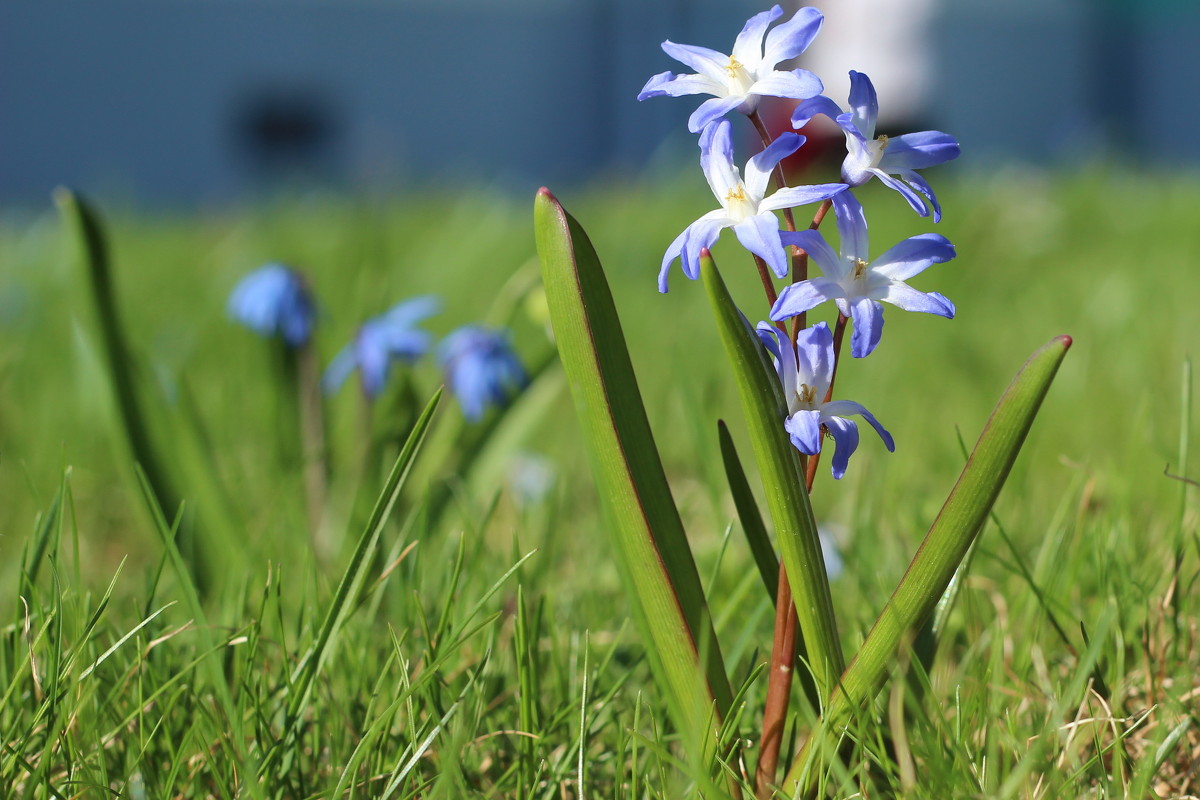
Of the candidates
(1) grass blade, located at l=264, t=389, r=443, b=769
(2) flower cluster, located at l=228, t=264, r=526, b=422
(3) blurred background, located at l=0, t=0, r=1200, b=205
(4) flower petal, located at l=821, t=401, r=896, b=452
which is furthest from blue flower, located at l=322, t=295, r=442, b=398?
(3) blurred background, located at l=0, t=0, r=1200, b=205

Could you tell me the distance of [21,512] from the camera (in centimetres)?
179

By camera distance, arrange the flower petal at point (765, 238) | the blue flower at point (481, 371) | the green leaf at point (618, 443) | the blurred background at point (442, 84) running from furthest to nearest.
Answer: the blurred background at point (442, 84) → the blue flower at point (481, 371) → the green leaf at point (618, 443) → the flower petal at point (765, 238)

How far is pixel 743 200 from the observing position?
71cm

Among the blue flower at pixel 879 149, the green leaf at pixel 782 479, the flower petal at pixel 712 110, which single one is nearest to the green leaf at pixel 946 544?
the green leaf at pixel 782 479

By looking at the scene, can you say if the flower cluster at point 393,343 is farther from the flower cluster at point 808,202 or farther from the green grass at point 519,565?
the flower cluster at point 808,202

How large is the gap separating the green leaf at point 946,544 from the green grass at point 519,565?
3 centimetres

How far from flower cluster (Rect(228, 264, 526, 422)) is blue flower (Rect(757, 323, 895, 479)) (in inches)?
29.1

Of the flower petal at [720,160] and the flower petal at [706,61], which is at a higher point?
the flower petal at [706,61]

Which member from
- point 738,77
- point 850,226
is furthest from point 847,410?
point 738,77

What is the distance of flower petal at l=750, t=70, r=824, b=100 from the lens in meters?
0.68

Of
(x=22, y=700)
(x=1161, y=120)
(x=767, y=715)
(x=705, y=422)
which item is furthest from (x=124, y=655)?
(x=1161, y=120)

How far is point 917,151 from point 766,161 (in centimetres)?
10

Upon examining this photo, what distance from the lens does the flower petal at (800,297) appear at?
675 millimetres

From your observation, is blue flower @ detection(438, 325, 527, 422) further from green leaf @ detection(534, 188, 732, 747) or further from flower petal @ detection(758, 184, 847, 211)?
flower petal @ detection(758, 184, 847, 211)
